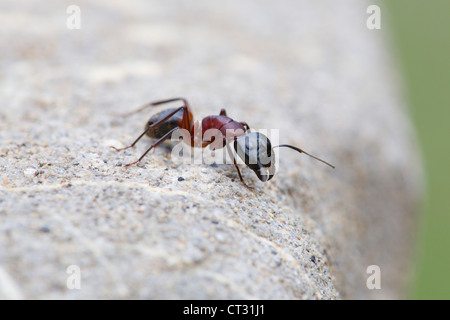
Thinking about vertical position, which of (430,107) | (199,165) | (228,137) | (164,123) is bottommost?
(199,165)

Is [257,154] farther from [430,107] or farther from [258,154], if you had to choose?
[430,107]

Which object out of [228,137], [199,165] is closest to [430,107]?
[228,137]

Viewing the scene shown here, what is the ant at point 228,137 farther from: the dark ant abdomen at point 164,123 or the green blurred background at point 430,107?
the green blurred background at point 430,107

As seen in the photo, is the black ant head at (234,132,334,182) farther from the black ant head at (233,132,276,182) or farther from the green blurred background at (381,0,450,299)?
the green blurred background at (381,0,450,299)

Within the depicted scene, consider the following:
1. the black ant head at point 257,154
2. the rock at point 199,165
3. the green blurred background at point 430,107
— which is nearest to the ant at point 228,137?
the black ant head at point 257,154

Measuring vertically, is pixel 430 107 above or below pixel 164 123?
above

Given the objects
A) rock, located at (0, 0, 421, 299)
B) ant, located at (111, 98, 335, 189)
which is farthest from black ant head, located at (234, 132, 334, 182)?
rock, located at (0, 0, 421, 299)

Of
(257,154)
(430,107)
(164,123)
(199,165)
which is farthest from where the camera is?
(430,107)

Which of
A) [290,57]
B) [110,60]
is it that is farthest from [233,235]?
[290,57]
